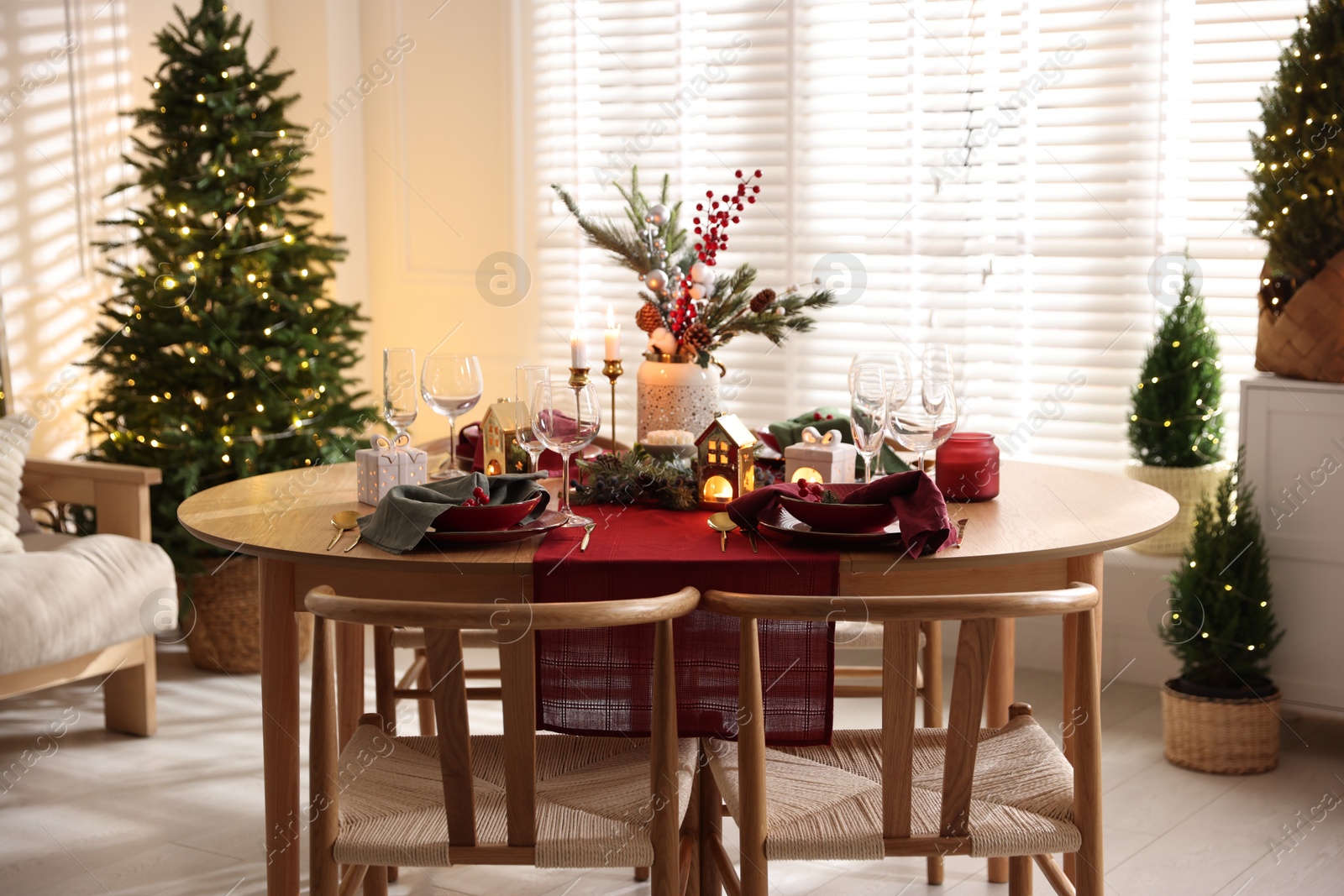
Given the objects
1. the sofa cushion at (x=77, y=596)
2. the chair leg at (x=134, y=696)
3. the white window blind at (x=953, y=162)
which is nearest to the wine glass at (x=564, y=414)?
the sofa cushion at (x=77, y=596)

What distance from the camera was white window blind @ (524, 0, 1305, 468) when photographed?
3.47 metres

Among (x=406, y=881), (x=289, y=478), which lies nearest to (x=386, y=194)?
(x=289, y=478)

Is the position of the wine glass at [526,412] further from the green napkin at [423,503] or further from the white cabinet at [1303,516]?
the white cabinet at [1303,516]

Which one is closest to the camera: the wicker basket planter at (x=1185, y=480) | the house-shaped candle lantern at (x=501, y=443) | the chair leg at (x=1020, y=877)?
the chair leg at (x=1020, y=877)

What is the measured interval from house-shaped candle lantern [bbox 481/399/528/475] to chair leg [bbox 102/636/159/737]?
144cm

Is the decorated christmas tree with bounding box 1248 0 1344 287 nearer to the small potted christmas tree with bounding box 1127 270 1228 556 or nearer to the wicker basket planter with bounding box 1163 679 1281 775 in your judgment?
the small potted christmas tree with bounding box 1127 270 1228 556

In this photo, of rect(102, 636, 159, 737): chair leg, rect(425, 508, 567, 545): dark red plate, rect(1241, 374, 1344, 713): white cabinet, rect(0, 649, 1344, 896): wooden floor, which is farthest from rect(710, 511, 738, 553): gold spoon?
rect(102, 636, 159, 737): chair leg

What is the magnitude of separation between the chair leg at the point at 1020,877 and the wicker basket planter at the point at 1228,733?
119cm

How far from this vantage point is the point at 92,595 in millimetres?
2975

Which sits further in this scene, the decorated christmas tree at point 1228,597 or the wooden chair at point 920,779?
the decorated christmas tree at point 1228,597

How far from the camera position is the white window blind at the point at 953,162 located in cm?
347

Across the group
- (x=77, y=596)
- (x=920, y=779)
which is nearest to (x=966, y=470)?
(x=920, y=779)

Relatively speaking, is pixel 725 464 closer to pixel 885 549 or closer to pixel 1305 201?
pixel 885 549

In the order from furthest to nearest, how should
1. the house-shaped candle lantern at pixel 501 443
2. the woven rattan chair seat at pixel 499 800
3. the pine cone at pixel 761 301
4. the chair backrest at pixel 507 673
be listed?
1. the pine cone at pixel 761 301
2. the house-shaped candle lantern at pixel 501 443
3. the woven rattan chair seat at pixel 499 800
4. the chair backrest at pixel 507 673
